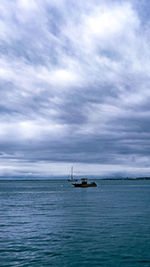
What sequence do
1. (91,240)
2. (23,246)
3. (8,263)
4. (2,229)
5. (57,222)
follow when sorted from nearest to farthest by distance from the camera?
(8,263)
(23,246)
(91,240)
(2,229)
(57,222)

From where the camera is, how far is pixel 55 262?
19.9 meters

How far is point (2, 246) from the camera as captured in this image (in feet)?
80.5

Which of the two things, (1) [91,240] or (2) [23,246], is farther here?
(1) [91,240]

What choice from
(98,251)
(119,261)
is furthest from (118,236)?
(119,261)

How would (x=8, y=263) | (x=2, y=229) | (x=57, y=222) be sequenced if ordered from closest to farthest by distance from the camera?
(x=8, y=263) < (x=2, y=229) < (x=57, y=222)

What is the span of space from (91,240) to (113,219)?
43.8 feet

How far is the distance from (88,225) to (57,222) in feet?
17.2

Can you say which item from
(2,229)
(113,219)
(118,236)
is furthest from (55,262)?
(113,219)

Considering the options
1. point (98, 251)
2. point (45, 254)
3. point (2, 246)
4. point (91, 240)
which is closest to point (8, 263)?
point (45, 254)

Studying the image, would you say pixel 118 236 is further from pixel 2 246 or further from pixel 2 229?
pixel 2 229

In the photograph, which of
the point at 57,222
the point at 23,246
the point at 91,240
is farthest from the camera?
the point at 57,222

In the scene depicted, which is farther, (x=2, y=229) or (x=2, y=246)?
(x=2, y=229)

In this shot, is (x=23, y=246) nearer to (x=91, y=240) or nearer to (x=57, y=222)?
(x=91, y=240)

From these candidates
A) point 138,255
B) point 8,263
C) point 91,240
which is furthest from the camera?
point 91,240
